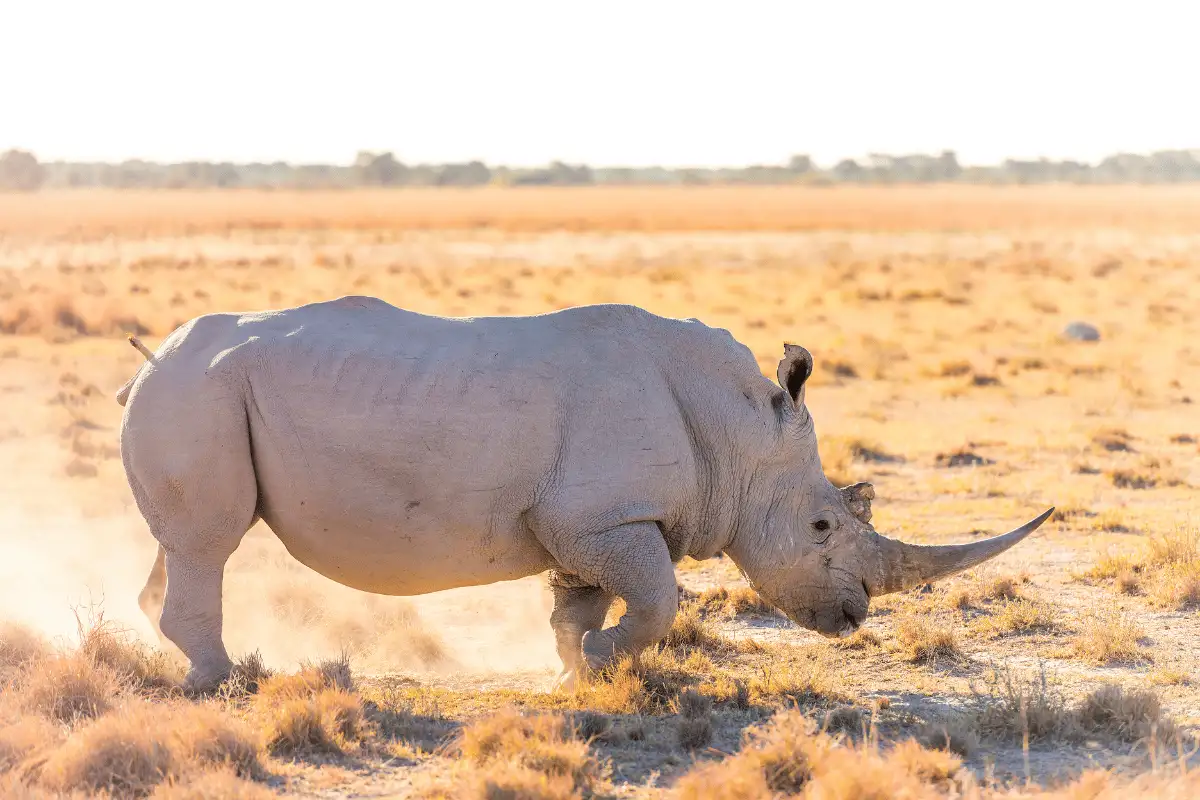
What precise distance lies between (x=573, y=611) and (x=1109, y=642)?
3.07 m

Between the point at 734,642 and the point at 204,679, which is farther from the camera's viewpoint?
the point at 734,642

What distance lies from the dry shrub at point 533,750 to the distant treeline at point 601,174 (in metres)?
129

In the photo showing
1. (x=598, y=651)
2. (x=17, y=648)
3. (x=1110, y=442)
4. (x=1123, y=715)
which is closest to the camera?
(x=1123, y=715)

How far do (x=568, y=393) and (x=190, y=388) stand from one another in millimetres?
1839

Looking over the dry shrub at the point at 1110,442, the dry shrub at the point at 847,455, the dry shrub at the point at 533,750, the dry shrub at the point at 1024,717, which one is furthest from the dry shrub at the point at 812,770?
the dry shrub at the point at 1110,442

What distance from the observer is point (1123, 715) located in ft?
21.0

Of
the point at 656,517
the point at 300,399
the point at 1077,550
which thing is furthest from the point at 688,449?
the point at 1077,550

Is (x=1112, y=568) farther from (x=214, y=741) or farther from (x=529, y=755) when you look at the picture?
(x=214, y=741)

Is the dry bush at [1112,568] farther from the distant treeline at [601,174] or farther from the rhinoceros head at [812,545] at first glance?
the distant treeline at [601,174]

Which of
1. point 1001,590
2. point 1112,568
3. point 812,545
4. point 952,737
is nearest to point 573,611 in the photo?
point 812,545

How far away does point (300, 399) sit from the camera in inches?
262

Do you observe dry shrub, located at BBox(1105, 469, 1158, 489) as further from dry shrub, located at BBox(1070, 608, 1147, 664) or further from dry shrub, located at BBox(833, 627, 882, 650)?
dry shrub, located at BBox(833, 627, 882, 650)

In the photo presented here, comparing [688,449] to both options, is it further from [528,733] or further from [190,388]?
[190,388]

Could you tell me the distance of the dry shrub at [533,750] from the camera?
18.0 feet
